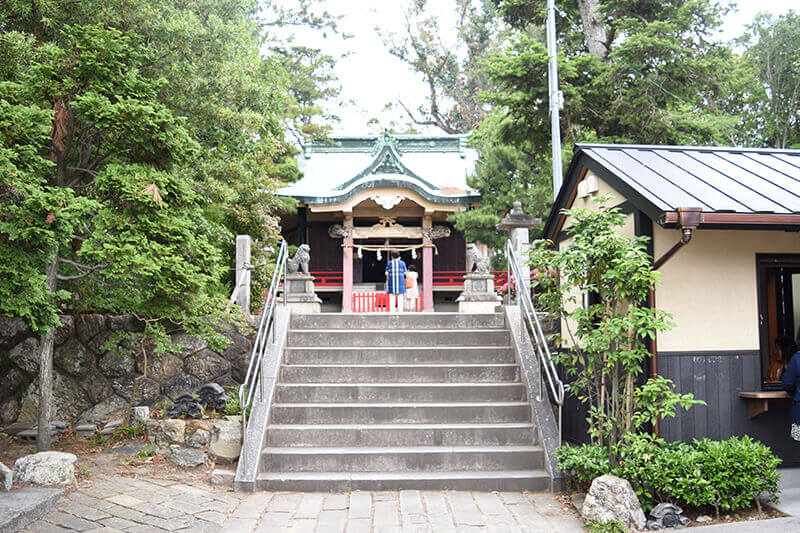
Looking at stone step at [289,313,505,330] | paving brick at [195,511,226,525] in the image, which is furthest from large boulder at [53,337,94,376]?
paving brick at [195,511,226,525]

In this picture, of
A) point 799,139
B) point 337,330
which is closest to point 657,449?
point 337,330

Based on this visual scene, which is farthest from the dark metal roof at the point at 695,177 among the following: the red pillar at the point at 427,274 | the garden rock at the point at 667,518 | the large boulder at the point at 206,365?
the red pillar at the point at 427,274

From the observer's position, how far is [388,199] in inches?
612

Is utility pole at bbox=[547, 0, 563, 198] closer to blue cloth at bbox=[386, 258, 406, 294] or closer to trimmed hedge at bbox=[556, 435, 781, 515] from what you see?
blue cloth at bbox=[386, 258, 406, 294]

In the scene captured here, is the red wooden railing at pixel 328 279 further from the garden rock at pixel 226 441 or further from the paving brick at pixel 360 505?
the paving brick at pixel 360 505

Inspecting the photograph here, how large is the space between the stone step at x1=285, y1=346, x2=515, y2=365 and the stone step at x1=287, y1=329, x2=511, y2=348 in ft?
0.98

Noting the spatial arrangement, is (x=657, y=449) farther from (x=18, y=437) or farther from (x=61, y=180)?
(x=18, y=437)

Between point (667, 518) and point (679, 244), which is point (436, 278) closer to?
point (679, 244)

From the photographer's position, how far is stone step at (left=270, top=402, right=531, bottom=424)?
6.93 metres

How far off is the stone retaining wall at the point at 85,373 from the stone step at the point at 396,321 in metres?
2.00

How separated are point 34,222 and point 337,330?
413cm

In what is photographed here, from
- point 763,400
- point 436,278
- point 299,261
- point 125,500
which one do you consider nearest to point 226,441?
point 125,500

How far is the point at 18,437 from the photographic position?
299 inches

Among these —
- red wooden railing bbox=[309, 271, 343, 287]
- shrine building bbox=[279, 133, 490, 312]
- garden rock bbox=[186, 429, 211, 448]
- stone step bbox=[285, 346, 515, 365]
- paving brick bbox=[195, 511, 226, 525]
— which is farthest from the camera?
red wooden railing bbox=[309, 271, 343, 287]
